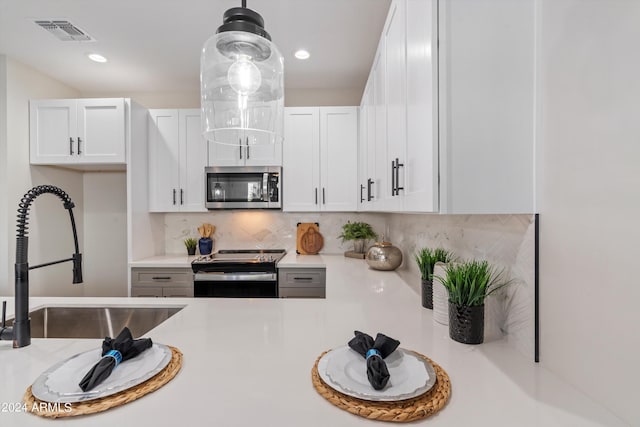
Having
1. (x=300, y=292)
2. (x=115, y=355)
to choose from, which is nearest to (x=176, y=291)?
(x=300, y=292)

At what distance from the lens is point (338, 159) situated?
3066 millimetres

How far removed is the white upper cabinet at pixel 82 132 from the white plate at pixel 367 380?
2.85 m

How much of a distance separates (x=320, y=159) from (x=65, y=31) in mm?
2226

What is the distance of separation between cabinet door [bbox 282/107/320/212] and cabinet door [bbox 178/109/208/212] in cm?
85

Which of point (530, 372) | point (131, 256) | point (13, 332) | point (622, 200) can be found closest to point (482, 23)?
point (622, 200)

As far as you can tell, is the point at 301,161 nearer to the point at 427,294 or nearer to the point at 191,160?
the point at 191,160

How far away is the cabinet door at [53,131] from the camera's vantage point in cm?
273

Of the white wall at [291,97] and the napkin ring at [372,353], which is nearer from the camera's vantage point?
the napkin ring at [372,353]

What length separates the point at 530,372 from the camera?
837mm

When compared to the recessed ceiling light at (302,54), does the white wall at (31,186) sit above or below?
below

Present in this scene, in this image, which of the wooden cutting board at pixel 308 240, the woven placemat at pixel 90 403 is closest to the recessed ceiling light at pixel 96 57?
the wooden cutting board at pixel 308 240

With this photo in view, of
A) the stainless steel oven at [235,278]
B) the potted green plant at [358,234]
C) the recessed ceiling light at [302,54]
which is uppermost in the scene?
the recessed ceiling light at [302,54]

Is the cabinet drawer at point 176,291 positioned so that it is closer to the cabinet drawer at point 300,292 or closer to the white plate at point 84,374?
the cabinet drawer at point 300,292

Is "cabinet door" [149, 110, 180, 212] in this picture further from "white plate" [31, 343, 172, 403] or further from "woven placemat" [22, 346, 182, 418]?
"woven placemat" [22, 346, 182, 418]
